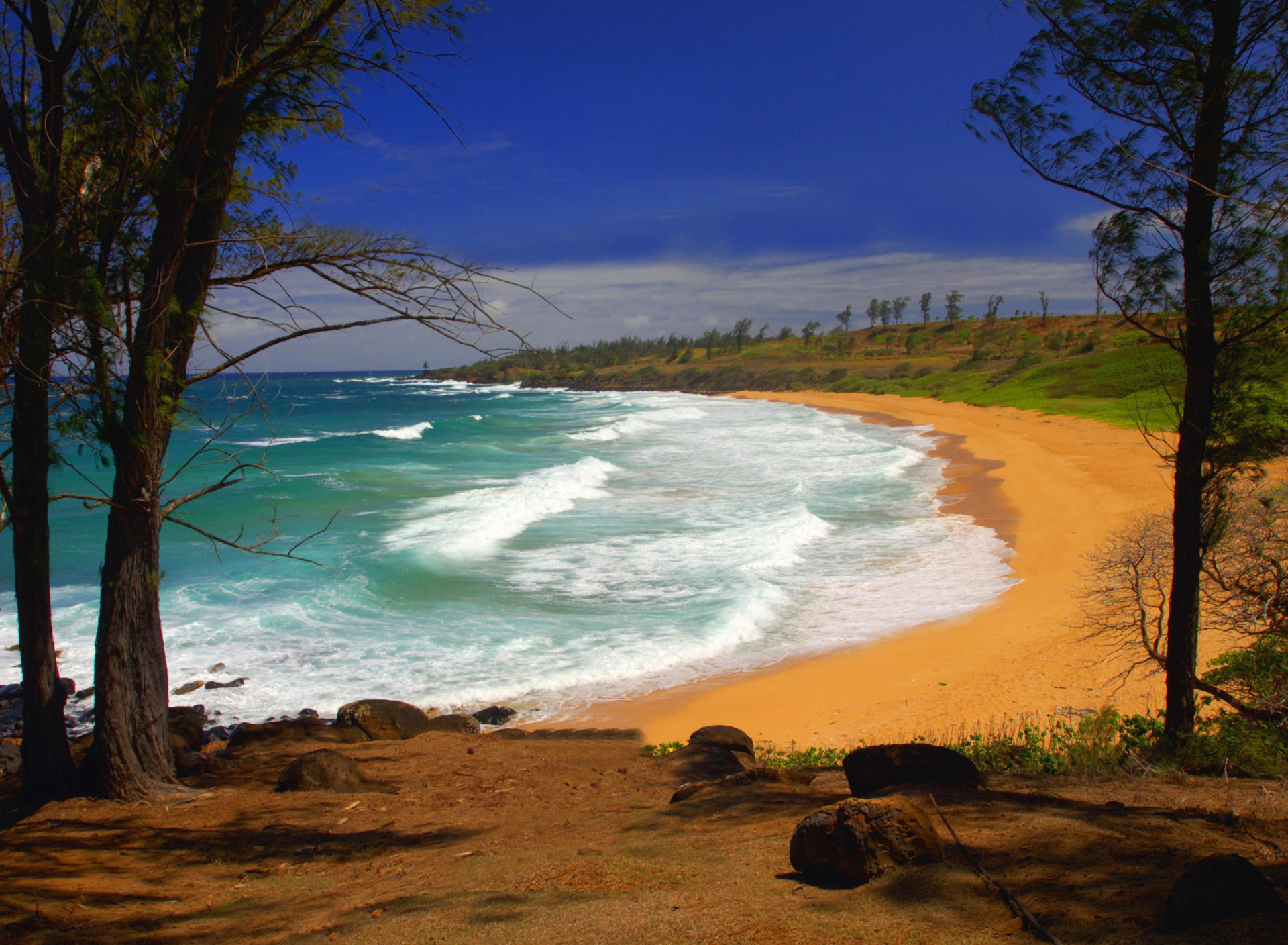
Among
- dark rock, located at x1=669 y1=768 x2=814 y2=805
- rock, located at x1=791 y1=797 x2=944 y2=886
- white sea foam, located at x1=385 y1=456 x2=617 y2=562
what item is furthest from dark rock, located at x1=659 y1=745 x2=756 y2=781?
white sea foam, located at x1=385 y1=456 x2=617 y2=562

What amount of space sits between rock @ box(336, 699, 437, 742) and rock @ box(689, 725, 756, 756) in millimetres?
2875

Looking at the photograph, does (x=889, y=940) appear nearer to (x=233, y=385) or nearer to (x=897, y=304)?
(x=233, y=385)

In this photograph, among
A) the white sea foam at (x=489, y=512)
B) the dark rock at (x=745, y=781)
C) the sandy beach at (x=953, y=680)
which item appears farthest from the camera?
the white sea foam at (x=489, y=512)

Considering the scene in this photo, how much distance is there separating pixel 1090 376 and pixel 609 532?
40588 mm

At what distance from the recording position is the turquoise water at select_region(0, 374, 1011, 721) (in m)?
10.7

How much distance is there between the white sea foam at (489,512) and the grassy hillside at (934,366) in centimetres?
394

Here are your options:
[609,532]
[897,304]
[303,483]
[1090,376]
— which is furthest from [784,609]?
[897,304]

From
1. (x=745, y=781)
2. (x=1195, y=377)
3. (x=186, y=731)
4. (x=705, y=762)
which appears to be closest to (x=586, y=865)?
(x=745, y=781)

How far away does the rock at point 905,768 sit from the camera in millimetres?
5023

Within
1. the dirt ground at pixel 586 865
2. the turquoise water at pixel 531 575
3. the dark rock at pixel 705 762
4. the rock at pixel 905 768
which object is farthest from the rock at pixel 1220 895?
the turquoise water at pixel 531 575

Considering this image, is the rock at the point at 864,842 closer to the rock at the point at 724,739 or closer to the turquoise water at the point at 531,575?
the rock at the point at 724,739

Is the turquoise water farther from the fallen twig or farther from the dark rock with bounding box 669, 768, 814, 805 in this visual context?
the fallen twig

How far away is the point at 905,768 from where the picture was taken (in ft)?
16.7

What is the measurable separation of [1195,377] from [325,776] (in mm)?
8019
